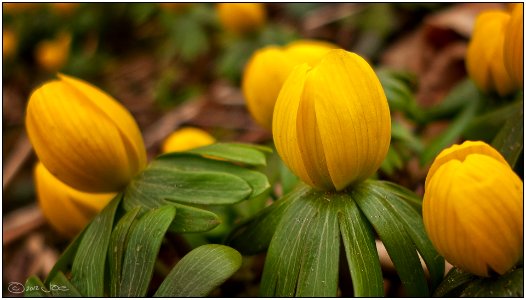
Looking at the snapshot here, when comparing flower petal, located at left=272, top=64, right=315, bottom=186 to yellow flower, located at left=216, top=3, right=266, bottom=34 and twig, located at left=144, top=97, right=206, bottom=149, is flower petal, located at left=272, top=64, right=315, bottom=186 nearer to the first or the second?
yellow flower, located at left=216, top=3, right=266, bottom=34

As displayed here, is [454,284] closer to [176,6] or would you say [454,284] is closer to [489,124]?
[489,124]

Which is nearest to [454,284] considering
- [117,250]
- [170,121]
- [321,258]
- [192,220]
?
[321,258]

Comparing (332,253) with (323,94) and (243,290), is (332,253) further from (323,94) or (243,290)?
(243,290)

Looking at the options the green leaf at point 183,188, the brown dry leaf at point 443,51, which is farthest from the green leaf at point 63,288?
the brown dry leaf at point 443,51

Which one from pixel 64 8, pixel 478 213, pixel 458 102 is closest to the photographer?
pixel 478 213

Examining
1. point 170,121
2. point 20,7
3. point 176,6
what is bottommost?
point 170,121

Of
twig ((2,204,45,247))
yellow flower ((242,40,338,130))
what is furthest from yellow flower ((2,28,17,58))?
yellow flower ((242,40,338,130))

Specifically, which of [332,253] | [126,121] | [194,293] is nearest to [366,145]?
[332,253]
